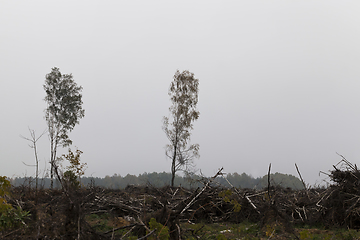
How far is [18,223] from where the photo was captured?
3764 millimetres

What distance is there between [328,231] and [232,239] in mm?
3207

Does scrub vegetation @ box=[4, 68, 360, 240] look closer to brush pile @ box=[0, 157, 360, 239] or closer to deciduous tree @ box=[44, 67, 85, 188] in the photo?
brush pile @ box=[0, 157, 360, 239]

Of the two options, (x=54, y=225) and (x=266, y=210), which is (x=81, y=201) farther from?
(x=266, y=210)

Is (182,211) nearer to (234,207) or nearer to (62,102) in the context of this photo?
(234,207)

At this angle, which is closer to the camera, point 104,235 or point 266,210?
point 104,235

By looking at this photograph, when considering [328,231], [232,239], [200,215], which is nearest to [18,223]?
[232,239]

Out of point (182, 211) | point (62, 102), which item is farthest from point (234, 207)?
point (62, 102)

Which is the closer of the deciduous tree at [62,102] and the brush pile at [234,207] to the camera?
the brush pile at [234,207]

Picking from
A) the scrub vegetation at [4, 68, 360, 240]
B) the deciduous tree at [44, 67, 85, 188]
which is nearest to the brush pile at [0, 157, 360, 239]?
the scrub vegetation at [4, 68, 360, 240]

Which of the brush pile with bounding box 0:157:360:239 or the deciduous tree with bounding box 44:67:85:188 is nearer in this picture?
the brush pile with bounding box 0:157:360:239

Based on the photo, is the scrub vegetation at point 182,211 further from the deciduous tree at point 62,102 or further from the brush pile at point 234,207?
the deciduous tree at point 62,102

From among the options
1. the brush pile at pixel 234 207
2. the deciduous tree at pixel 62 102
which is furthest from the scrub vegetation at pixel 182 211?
the deciduous tree at pixel 62 102

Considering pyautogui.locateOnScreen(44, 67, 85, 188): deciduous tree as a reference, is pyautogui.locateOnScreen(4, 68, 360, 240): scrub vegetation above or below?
below

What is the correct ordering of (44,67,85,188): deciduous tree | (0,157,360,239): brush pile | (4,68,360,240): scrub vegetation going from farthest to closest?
(44,67,85,188): deciduous tree < (0,157,360,239): brush pile < (4,68,360,240): scrub vegetation
